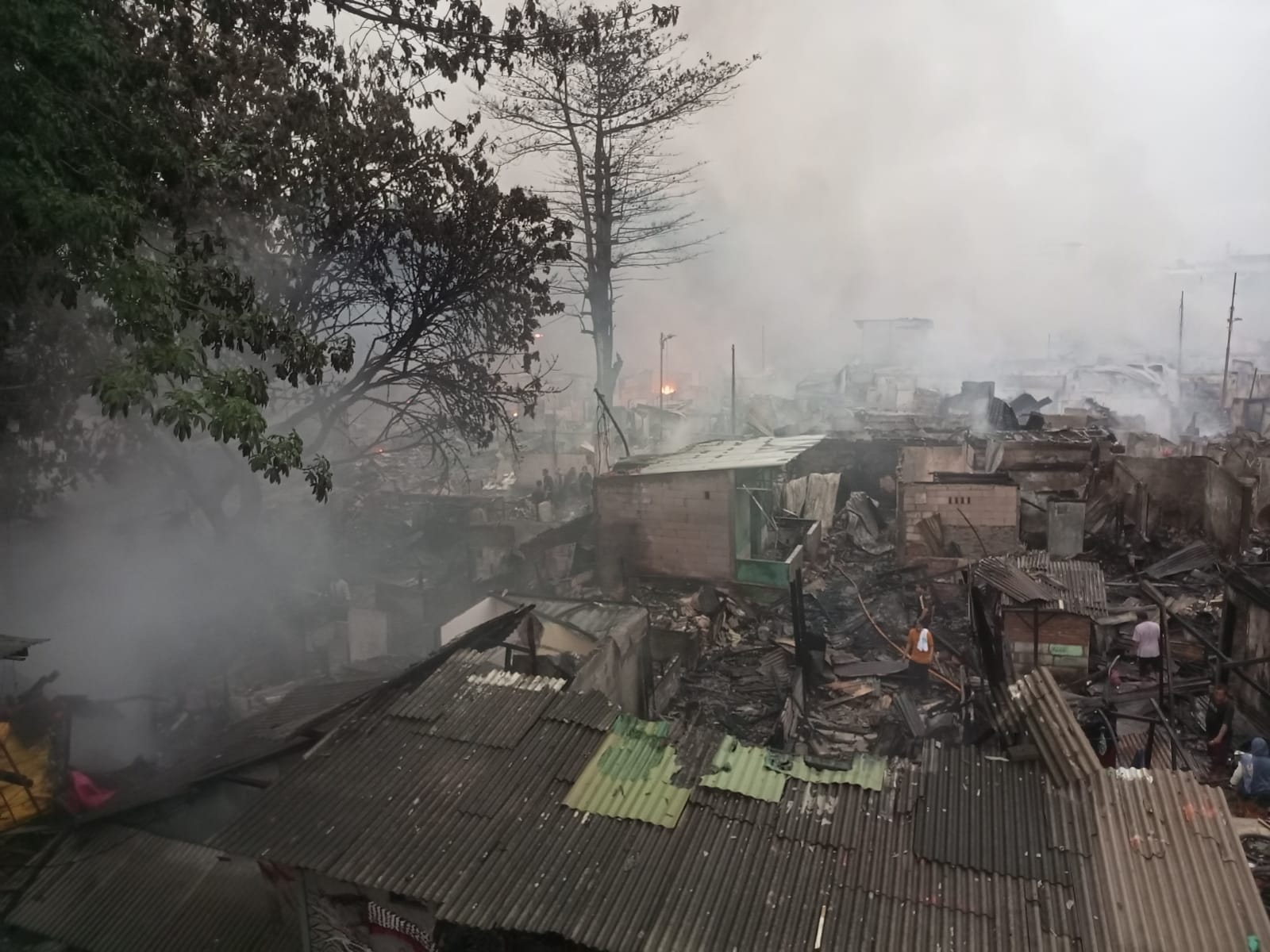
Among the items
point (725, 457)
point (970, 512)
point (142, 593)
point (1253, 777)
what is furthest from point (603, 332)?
point (1253, 777)

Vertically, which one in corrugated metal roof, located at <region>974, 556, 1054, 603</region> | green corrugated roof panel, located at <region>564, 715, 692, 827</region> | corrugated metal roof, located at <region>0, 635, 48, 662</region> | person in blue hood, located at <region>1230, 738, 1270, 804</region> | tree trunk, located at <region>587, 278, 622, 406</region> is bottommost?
person in blue hood, located at <region>1230, 738, 1270, 804</region>

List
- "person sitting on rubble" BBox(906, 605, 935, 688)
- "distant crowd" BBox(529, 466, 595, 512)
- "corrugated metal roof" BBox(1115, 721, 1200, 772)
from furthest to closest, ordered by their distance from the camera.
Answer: "distant crowd" BBox(529, 466, 595, 512) < "person sitting on rubble" BBox(906, 605, 935, 688) < "corrugated metal roof" BBox(1115, 721, 1200, 772)

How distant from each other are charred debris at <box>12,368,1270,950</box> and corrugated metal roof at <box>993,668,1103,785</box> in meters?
0.02

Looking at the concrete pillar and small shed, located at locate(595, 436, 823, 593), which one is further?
the concrete pillar

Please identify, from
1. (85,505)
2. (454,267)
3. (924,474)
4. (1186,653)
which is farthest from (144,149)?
(924,474)

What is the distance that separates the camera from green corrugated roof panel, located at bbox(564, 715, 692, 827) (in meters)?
4.56

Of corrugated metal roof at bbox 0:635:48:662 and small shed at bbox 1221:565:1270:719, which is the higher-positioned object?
corrugated metal roof at bbox 0:635:48:662

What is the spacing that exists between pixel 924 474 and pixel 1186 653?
918 cm

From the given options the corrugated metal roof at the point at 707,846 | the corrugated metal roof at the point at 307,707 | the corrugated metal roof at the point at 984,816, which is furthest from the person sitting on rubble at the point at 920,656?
the corrugated metal roof at the point at 307,707

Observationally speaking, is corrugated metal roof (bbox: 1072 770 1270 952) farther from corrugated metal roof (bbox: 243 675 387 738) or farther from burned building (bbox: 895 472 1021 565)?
burned building (bbox: 895 472 1021 565)

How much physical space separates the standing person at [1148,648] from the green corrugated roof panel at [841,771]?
7.59 metres

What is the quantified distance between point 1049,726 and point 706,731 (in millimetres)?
2078

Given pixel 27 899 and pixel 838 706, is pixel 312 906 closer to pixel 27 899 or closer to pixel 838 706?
pixel 27 899

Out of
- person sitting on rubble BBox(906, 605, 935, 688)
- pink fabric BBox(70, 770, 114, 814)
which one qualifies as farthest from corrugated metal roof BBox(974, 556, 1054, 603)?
pink fabric BBox(70, 770, 114, 814)
